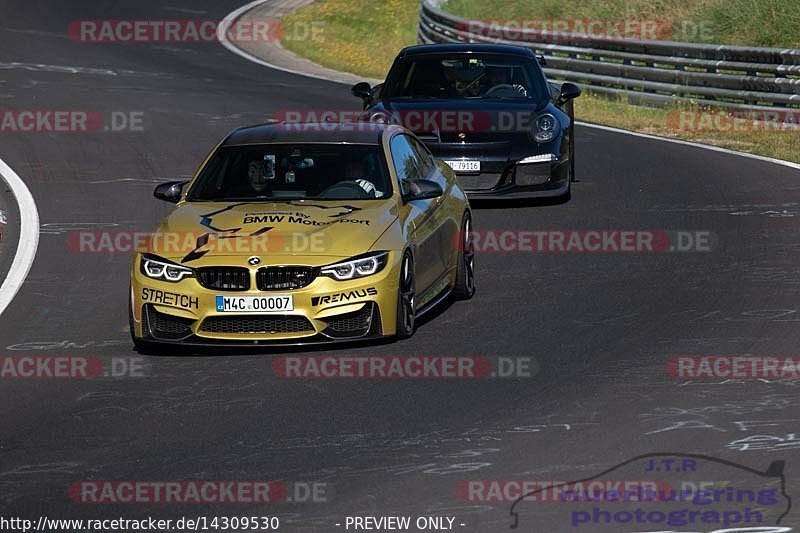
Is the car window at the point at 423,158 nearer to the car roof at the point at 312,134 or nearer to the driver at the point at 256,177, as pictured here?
the car roof at the point at 312,134

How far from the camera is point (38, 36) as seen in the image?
35.7 metres

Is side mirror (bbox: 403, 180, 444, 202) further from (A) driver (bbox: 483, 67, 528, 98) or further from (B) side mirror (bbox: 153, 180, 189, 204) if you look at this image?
(A) driver (bbox: 483, 67, 528, 98)

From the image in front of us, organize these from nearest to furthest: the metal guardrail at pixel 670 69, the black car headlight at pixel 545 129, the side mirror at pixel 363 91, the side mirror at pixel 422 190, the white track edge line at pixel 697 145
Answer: the side mirror at pixel 422 190
the black car headlight at pixel 545 129
the side mirror at pixel 363 91
the white track edge line at pixel 697 145
the metal guardrail at pixel 670 69

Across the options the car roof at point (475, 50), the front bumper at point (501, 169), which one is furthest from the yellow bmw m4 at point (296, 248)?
the car roof at point (475, 50)

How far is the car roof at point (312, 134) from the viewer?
11953 millimetres

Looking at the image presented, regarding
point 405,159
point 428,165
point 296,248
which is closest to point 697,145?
point 428,165

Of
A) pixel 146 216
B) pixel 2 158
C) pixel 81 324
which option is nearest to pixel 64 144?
pixel 2 158

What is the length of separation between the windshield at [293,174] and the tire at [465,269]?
1025 mm

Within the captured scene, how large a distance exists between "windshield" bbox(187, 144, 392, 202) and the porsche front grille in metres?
1.20

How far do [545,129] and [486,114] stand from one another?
63 cm

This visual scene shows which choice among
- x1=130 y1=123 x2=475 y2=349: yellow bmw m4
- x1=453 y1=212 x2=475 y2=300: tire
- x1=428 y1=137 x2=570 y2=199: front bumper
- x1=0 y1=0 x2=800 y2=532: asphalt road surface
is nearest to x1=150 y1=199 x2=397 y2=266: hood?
x1=130 y1=123 x2=475 y2=349: yellow bmw m4

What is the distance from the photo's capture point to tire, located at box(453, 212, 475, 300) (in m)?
12.3

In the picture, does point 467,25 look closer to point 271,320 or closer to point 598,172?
point 598,172

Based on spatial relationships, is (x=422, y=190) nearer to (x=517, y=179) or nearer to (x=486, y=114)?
(x=517, y=179)
